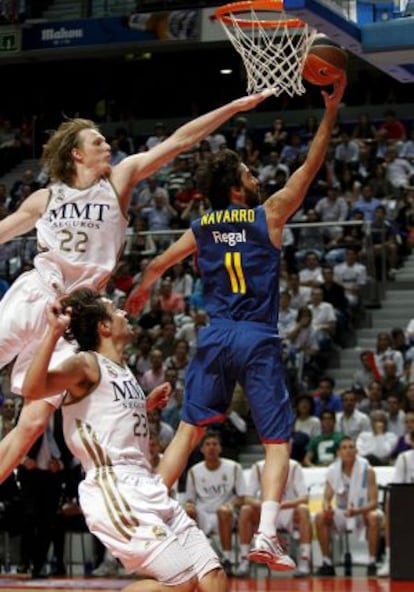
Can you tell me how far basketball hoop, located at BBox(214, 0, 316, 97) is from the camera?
830 centimetres

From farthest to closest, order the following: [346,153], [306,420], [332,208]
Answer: [346,153] < [332,208] < [306,420]

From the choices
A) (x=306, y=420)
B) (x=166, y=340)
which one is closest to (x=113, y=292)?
(x=166, y=340)

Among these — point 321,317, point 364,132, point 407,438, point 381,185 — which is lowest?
point 407,438

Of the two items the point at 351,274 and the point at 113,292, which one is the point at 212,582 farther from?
the point at 113,292

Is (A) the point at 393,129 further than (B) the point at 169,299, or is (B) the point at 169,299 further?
(A) the point at 393,129

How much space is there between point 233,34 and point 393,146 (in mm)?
11626

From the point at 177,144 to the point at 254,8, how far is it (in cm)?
137

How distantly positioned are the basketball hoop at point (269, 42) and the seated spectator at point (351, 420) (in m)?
6.89

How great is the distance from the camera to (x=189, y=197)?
21.1 meters

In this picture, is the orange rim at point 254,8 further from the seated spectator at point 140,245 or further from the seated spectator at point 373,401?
the seated spectator at point 140,245

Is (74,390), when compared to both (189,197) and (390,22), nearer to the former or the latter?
(390,22)

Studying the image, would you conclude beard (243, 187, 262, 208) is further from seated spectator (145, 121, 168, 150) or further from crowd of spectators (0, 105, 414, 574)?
seated spectator (145, 121, 168, 150)

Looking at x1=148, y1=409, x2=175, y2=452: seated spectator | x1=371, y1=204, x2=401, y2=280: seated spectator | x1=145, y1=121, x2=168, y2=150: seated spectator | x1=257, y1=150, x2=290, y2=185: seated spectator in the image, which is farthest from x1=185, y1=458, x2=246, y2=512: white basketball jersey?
x1=145, y1=121, x2=168, y2=150: seated spectator

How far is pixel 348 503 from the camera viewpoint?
1412cm
